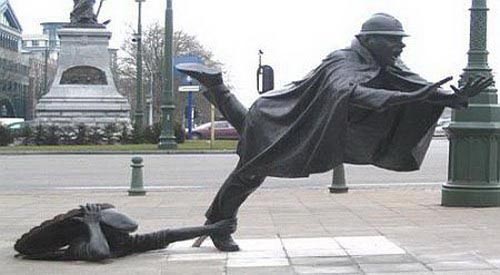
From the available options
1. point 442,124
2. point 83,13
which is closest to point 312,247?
point 442,124

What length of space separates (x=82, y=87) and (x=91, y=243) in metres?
33.4

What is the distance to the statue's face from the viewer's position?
779cm

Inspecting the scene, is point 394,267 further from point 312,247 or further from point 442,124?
point 442,124

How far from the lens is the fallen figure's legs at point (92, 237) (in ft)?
27.5

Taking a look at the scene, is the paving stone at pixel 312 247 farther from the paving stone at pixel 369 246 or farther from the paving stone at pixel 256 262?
the paving stone at pixel 256 262

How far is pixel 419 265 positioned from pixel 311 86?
1793 millimetres

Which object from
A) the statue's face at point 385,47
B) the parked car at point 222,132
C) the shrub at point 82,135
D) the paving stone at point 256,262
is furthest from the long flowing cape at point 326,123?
the parked car at point 222,132

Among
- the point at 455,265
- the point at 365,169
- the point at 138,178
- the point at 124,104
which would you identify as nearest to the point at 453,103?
the point at 455,265

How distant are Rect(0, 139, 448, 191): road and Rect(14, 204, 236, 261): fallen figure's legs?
411 inches

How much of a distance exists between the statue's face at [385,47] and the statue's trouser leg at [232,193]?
155 cm

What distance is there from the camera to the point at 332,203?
14.4 meters

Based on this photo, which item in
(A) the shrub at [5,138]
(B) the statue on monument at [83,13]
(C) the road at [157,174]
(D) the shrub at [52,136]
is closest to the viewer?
(C) the road at [157,174]

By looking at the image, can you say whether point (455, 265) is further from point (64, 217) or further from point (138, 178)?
point (138, 178)

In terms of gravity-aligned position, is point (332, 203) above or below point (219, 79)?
below
